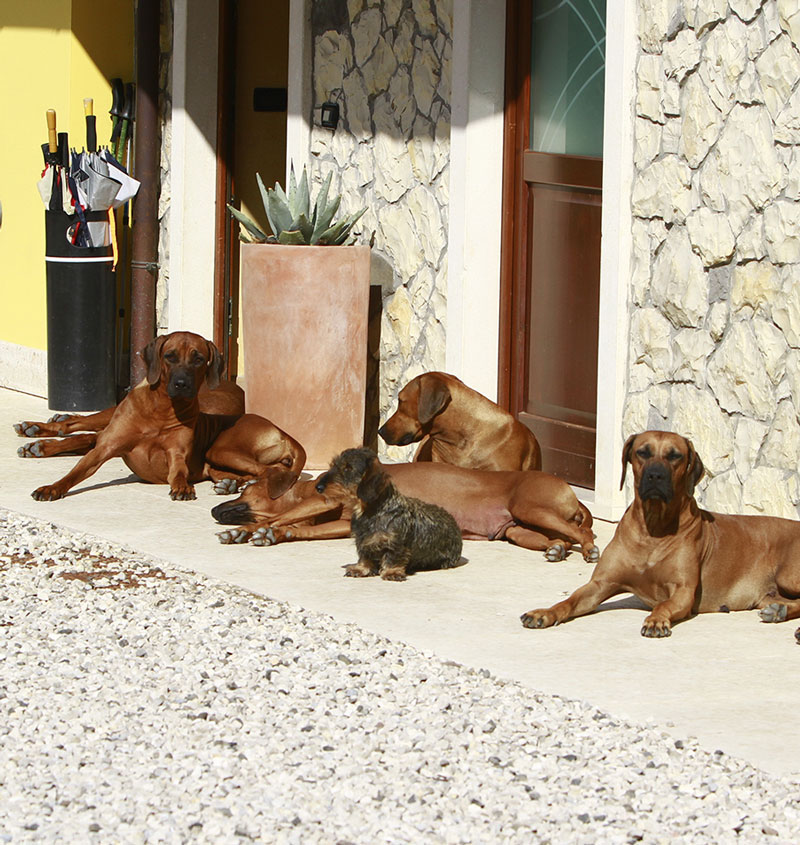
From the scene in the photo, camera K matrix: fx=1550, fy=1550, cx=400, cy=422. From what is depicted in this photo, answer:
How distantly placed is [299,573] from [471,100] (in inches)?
129

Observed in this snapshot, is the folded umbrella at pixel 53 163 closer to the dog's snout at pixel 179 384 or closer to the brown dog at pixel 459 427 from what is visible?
the dog's snout at pixel 179 384

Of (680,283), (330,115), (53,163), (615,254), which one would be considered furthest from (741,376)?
(53,163)

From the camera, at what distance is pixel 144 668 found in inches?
203

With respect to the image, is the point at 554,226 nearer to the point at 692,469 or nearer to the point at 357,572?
the point at 357,572

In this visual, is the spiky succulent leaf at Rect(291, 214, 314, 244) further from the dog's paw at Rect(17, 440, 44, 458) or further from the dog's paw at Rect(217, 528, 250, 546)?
the dog's paw at Rect(217, 528, 250, 546)

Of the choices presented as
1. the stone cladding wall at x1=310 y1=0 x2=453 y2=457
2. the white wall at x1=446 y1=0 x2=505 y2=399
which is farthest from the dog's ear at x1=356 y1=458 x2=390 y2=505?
the stone cladding wall at x1=310 y1=0 x2=453 y2=457

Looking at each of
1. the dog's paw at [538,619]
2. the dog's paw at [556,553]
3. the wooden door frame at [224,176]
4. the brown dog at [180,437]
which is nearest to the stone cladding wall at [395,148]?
the brown dog at [180,437]

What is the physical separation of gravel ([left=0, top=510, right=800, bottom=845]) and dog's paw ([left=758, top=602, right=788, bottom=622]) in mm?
1340

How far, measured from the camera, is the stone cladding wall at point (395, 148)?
898cm

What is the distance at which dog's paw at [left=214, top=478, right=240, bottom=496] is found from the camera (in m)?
8.35

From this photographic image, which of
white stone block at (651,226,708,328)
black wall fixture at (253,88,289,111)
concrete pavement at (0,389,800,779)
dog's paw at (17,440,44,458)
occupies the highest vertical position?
black wall fixture at (253,88,289,111)

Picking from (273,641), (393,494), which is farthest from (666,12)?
(273,641)

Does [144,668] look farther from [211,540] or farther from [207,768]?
[211,540]

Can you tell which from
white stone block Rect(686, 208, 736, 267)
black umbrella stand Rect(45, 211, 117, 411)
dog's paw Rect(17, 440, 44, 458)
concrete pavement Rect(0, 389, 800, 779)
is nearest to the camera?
concrete pavement Rect(0, 389, 800, 779)
